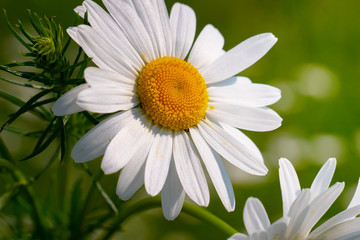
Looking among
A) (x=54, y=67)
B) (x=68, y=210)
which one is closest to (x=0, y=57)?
(x=68, y=210)

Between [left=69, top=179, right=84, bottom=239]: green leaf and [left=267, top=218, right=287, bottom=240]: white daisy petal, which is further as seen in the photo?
[left=69, top=179, right=84, bottom=239]: green leaf

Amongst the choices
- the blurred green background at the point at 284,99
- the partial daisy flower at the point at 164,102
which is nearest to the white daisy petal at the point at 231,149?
the partial daisy flower at the point at 164,102

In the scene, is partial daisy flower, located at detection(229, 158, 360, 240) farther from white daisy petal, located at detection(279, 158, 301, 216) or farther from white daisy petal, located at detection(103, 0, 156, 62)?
white daisy petal, located at detection(103, 0, 156, 62)

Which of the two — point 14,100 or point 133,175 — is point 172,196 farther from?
point 14,100

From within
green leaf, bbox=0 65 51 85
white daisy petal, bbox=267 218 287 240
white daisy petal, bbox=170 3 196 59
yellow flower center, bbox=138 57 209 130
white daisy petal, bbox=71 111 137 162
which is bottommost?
white daisy petal, bbox=267 218 287 240

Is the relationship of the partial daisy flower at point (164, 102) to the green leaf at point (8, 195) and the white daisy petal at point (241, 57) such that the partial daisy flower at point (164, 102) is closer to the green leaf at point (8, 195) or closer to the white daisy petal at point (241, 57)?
the white daisy petal at point (241, 57)

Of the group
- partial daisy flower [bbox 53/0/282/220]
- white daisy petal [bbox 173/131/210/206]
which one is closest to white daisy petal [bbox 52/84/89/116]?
partial daisy flower [bbox 53/0/282/220]

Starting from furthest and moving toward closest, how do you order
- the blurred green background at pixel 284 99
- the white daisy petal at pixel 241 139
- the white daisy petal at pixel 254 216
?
the blurred green background at pixel 284 99, the white daisy petal at pixel 241 139, the white daisy petal at pixel 254 216
